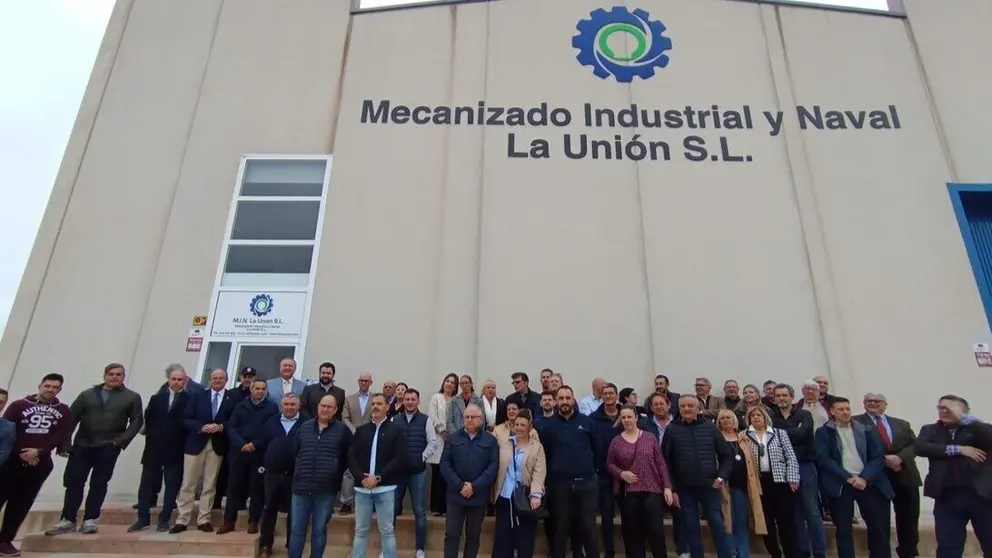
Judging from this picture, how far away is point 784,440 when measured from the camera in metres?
4.44

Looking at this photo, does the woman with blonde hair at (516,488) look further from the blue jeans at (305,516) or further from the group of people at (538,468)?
the blue jeans at (305,516)

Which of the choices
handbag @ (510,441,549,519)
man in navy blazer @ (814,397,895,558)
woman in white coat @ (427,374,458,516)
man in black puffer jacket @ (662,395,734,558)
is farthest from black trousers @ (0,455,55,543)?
man in navy blazer @ (814,397,895,558)

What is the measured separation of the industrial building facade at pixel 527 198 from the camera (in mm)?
6820

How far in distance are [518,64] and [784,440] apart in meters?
6.18

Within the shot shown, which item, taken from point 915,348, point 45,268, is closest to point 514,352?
point 915,348

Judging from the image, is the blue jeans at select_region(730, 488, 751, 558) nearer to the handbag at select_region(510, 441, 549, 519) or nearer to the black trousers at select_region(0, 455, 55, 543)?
the handbag at select_region(510, 441, 549, 519)

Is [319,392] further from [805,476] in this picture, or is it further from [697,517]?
[805,476]

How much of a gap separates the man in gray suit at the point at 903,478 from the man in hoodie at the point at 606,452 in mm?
1960

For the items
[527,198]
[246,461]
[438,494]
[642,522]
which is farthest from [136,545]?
[527,198]

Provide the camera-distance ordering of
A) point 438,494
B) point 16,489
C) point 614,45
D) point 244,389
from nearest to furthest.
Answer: point 16,489
point 244,389
point 438,494
point 614,45

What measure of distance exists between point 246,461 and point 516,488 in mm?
2312

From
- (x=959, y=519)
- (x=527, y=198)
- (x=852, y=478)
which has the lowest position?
(x=959, y=519)

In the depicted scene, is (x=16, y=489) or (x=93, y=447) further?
(x=93, y=447)

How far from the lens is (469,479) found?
418cm
